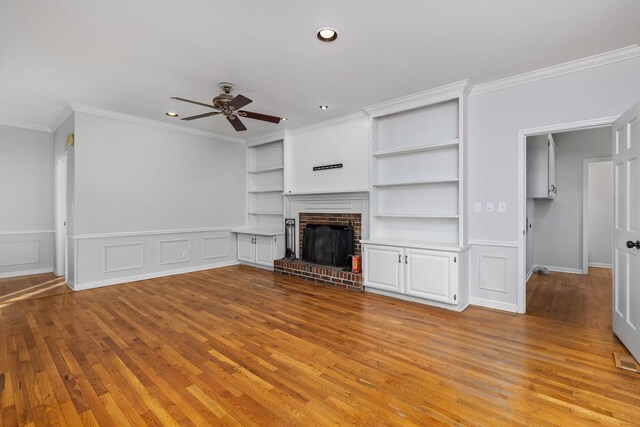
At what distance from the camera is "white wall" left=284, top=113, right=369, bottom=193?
4.90 m

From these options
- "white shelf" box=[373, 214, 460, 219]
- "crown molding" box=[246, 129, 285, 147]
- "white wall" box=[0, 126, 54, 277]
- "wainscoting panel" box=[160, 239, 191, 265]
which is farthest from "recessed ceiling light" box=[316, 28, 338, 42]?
"white wall" box=[0, 126, 54, 277]

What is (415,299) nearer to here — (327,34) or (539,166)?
(539,166)

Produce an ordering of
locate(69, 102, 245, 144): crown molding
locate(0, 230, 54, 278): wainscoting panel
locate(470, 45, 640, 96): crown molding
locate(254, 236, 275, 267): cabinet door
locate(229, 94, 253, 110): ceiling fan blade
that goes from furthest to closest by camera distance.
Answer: locate(254, 236, 275, 267): cabinet door, locate(0, 230, 54, 278): wainscoting panel, locate(69, 102, 245, 144): crown molding, locate(229, 94, 253, 110): ceiling fan blade, locate(470, 45, 640, 96): crown molding

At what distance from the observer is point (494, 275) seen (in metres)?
3.71

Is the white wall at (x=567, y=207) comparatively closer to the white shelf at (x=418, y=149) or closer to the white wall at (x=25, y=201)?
the white shelf at (x=418, y=149)

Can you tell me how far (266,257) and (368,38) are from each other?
426cm

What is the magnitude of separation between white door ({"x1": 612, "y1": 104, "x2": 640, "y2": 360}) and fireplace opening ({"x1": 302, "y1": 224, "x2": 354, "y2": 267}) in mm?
3085

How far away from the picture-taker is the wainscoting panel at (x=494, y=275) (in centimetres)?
358

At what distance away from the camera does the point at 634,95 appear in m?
2.96

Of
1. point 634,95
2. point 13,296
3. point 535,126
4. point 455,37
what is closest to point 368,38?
point 455,37

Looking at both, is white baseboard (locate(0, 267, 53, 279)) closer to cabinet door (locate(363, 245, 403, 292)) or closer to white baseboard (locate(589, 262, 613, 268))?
cabinet door (locate(363, 245, 403, 292))

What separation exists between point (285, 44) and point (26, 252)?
615 cm

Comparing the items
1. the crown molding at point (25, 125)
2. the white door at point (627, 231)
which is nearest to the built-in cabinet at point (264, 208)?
the crown molding at point (25, 125)

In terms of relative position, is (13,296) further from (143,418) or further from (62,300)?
(143,418)
